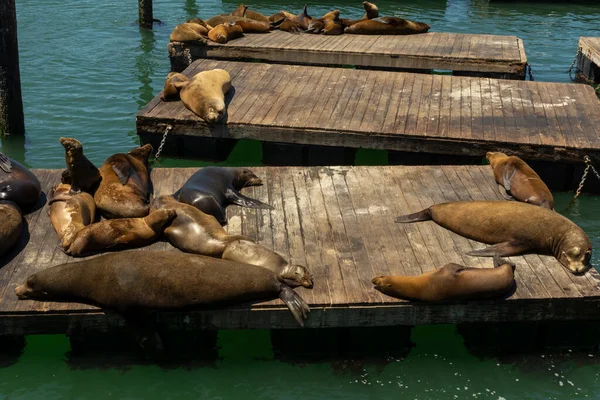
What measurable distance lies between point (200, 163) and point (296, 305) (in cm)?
436

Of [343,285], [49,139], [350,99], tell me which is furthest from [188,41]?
[343,285]

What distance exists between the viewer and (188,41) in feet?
40.7

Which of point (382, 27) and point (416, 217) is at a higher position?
point (382, 27)

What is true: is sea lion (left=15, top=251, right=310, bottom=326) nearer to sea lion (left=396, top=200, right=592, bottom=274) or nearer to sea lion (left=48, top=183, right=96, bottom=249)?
sea lion (left=48, top=183, right=96, bottom=249)

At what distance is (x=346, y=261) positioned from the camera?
5691 mm

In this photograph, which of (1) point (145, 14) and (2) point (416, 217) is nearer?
(2) point (416, 217)

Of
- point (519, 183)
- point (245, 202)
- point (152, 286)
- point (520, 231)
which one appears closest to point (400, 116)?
point (519, 183)

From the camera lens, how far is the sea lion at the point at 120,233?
559 cm

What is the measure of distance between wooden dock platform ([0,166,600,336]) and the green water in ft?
1.44

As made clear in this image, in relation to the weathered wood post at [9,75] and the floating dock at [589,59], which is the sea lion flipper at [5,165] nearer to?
the weathered wood post at [9,75]

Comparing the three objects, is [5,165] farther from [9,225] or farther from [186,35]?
[186,35]

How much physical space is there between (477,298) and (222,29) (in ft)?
28.0

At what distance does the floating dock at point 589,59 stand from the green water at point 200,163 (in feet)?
1.42

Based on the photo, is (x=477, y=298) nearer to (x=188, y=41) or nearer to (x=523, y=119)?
(x=523, y=119)
